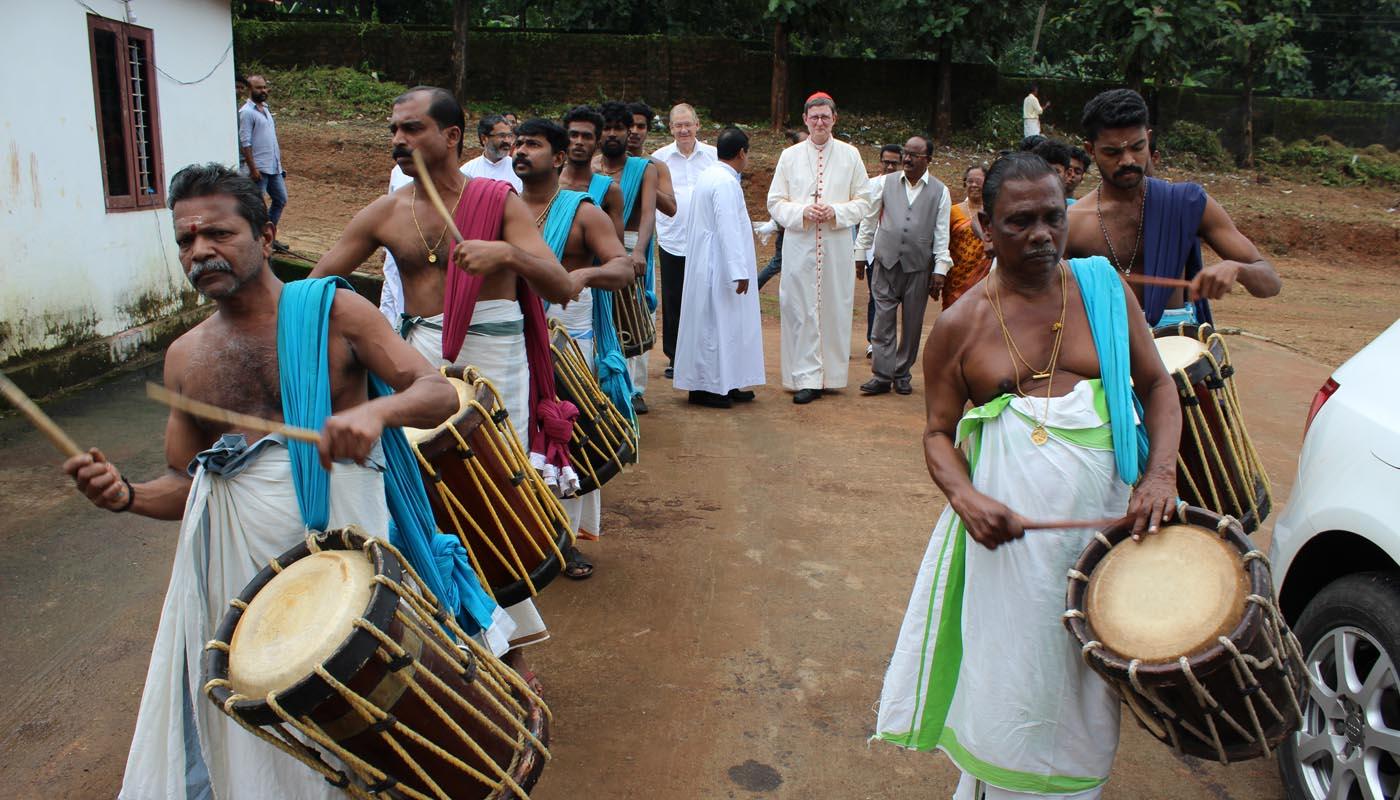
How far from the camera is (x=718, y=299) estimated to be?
9234 millimetres

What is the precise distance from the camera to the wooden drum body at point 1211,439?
377cm

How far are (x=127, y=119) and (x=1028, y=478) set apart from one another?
9.75 m

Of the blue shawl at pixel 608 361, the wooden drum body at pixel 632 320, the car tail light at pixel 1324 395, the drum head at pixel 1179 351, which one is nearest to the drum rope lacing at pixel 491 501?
the blue shawl at pixel 608 361

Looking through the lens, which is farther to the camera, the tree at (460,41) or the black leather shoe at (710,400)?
the tree at (460,41)

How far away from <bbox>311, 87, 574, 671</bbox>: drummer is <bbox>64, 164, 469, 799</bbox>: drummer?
1311 mm

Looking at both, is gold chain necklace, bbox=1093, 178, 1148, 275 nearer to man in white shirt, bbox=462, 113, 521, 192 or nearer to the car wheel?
the car wheel

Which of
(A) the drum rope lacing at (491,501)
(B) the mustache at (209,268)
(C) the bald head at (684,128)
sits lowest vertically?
(A) the drum rope lacing at (491,501)

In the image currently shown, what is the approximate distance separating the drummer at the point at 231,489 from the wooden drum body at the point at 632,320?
4.24m

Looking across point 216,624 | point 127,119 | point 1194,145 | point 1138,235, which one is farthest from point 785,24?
point 216,624

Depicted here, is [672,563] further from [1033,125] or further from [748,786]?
[1033,125]

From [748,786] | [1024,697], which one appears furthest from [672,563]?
[1024,697]

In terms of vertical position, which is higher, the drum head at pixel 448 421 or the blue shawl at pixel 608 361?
the drum head at pixel 448 421

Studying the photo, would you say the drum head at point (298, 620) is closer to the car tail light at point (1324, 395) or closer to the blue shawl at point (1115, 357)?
the blue shawl at point (1115, 357)

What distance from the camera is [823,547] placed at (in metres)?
6.03
